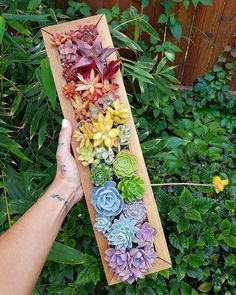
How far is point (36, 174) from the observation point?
1.39 metres

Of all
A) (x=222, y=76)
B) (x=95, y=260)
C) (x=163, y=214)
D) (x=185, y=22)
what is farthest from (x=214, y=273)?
(x=185, y=22)

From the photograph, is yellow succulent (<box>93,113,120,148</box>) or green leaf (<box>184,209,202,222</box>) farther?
green leaf (<box>184,209,202,222</box>)

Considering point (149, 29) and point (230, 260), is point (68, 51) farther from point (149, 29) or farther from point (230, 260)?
point (230, 260)

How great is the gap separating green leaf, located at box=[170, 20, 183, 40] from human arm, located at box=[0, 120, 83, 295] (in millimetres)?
1047

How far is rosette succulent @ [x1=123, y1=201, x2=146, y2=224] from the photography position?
3.39 ft

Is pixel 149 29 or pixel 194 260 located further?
pixel 149 29

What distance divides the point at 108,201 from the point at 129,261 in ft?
0.54

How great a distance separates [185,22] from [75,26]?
0.98 metres

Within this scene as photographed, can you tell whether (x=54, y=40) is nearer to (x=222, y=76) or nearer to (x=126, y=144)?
(x=126, y=144)

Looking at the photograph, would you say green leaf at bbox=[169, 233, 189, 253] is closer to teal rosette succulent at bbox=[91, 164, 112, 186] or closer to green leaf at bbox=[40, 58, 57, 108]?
teal rosette succulent at bbox=[91, 164, 112, 186]

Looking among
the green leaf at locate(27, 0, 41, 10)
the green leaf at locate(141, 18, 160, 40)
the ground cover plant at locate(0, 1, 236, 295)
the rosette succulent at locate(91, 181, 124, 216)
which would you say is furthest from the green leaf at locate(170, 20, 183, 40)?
the rosette succulent at locate(91, 181, 124, 216)

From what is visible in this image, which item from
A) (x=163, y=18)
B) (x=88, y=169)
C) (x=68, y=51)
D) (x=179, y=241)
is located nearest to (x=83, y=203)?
(x=179, y=241)

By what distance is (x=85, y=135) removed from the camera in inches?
40.9

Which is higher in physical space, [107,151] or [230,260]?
[107,151]
